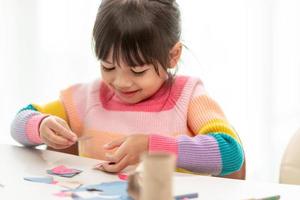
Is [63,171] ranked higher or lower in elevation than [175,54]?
lower

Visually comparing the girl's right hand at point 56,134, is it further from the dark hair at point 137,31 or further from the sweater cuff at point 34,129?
the dark hair at point 137,31

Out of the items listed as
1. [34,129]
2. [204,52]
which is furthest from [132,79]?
[204,52]

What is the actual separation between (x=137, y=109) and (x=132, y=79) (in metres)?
0.12

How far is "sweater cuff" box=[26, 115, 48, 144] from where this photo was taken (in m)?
1.27

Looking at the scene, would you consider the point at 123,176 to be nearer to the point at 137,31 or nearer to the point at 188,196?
the point at 188,196

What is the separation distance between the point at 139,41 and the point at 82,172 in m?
0.32

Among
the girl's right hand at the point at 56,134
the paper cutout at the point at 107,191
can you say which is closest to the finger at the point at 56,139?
the girl's right hand at the point at 56,134

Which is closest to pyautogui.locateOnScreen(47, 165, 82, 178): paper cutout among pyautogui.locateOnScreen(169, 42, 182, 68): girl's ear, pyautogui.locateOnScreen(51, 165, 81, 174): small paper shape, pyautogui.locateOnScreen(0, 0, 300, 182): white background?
pyautogui.locateOnScreen(51, 165, 81, 174): small paper shape

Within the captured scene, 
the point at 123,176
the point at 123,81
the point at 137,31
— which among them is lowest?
the point at 123,176

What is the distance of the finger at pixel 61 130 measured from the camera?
3.89ft

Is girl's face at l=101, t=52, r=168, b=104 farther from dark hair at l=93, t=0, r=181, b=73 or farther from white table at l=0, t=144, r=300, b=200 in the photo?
white table at l=0, t=144, r=300, b=200

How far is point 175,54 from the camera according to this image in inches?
53.1

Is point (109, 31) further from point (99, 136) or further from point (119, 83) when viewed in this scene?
point (99, 136)

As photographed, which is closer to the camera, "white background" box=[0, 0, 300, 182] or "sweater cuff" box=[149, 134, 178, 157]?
"sweater cuff" box=[149, 134, 178, 157]
